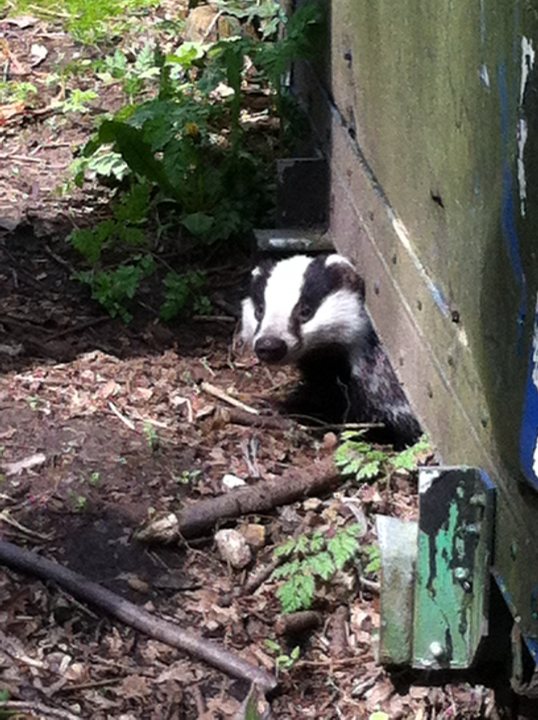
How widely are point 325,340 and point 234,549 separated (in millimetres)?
1534

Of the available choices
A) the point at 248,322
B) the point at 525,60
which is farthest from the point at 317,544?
the point at 525,60

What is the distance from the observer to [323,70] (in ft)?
17.5

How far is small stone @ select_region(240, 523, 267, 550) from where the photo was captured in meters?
4.03

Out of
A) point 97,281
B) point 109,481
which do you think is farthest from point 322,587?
point 97,281

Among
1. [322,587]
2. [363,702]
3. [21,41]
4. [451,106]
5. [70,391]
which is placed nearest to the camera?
[451,106]

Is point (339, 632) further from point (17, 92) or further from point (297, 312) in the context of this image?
point (17, 92)

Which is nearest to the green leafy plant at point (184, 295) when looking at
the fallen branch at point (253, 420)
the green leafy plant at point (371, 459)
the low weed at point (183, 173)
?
the low weed at point (183, 173)

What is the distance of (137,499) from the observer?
4168 millimetres

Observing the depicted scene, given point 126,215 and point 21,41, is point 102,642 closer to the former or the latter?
point 126,215

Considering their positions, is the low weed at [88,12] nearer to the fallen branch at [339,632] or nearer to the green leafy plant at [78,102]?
the green leafy plant at [78,102]

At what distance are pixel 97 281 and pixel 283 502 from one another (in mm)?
1567

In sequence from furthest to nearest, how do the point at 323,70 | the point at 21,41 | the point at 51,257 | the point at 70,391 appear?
1. the point at 21,41
2. the point at 51,257
3. the point at 323,70
4. the point at 70,391

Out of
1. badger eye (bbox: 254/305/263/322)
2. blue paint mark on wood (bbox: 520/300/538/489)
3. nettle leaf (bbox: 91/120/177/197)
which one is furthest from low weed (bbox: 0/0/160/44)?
blue paint mark on wood (bbox: 520/300/538/489)

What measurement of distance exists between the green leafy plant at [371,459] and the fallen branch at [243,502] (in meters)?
0.05
